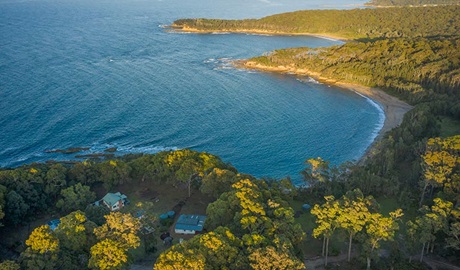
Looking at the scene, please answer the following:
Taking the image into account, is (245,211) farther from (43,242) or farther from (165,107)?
(165,107)

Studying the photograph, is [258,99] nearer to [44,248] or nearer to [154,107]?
[154,107]

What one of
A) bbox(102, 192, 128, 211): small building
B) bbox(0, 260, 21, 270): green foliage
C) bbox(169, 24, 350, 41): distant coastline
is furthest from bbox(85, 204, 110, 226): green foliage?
bbox(169, 24, 350, 41): distant coastline

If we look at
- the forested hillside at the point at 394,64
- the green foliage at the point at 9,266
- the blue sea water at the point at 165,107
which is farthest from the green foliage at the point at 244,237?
the forested hillside at the point at 394,64

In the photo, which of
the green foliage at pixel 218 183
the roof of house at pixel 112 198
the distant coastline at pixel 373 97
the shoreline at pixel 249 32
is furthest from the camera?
the shoreline at pixel 249 32

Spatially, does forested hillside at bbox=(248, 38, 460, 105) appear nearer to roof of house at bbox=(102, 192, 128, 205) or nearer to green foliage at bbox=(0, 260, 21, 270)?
roof of house at bbox=(102, 192, 128, 205)

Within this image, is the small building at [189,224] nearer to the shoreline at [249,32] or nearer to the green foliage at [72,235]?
the green foliage at [72,235]

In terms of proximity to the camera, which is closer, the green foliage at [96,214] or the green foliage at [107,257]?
the green foliage at [107,257]

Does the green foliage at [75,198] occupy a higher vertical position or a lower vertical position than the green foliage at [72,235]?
lower
